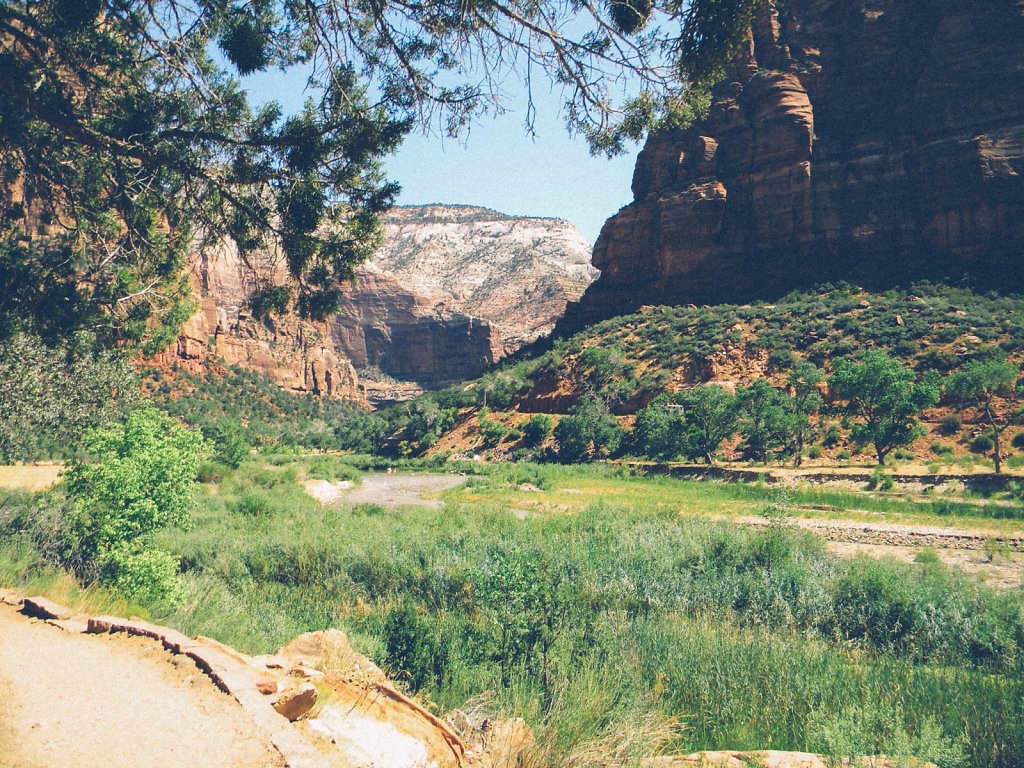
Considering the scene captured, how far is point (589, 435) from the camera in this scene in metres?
43.5

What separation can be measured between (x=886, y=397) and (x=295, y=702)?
99.5 ft

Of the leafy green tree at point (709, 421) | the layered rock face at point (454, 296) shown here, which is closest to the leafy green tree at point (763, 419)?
the leafy green tree at point (709, 421)

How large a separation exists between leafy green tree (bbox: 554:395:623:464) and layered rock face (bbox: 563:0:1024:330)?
72.1ft

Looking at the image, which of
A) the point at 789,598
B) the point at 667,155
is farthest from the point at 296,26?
the point at 667,155

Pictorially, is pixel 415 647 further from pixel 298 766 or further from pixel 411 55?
pixel 411 55

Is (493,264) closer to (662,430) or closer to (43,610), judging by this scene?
(662,430)

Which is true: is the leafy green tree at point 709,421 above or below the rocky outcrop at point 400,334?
below

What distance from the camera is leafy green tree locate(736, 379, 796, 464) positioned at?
3291 centimetres

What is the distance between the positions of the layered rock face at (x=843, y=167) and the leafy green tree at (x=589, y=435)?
22.0 metres

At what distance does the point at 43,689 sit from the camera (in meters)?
3.41

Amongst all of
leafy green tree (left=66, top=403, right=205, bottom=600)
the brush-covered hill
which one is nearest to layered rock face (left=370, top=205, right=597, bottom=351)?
the brush-covered hill

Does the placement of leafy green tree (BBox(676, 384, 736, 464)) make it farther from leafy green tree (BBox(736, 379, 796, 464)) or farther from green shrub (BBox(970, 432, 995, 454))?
green shrub (BBox(970, 432, 995, 454))

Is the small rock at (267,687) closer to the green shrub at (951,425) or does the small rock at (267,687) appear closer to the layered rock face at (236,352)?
the green shrub at (951,425)

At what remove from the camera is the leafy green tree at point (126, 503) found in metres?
6.87
